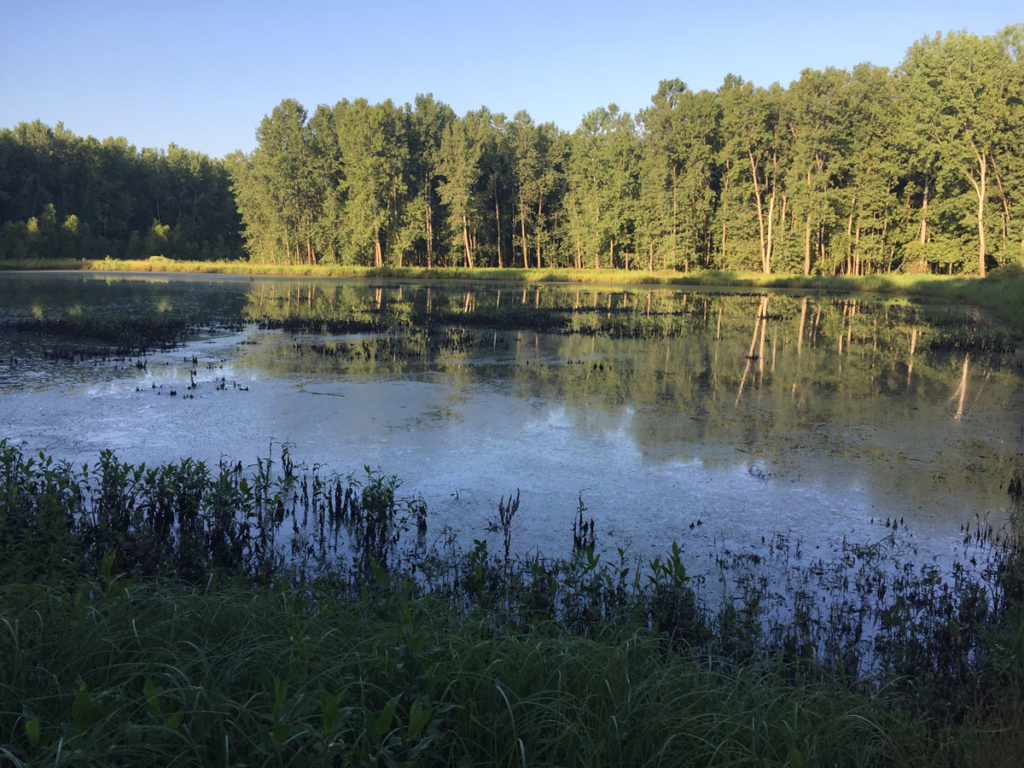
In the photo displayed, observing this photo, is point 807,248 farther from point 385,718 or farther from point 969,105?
point 385,718

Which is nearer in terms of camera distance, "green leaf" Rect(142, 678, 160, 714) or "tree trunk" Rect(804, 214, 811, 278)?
"green leaf" Rect(142, 678, 160, 714)

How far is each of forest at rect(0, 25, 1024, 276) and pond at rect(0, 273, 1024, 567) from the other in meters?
31.0

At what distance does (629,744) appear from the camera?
2980 mm

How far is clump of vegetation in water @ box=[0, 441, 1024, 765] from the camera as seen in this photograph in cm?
277

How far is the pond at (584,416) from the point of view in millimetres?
7207

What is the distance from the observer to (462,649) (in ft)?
11.7

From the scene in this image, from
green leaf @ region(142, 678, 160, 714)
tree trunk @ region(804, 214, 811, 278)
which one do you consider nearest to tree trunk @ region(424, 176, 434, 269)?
tree trunk @ region(804, 214, 811, 278)

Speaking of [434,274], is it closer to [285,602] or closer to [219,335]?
[219,335]

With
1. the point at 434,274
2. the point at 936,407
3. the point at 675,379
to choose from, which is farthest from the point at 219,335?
the point at 434,274

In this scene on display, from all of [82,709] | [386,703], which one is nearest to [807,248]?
[386,703]

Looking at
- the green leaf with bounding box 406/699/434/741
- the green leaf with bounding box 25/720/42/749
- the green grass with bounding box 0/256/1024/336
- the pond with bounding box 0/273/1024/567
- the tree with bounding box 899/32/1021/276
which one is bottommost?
the pond with bounding box 0/273/1024/567

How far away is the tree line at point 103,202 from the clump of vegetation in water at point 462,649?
79176mm

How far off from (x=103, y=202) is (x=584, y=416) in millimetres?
90373

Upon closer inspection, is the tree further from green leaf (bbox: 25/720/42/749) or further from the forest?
green leaf (bbox: 25/720/42/749)
